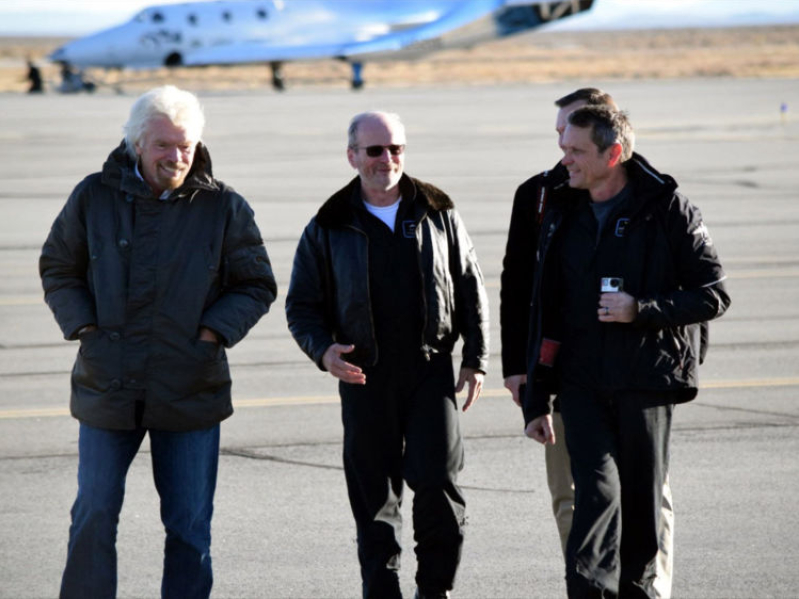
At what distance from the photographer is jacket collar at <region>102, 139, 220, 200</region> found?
4.32m

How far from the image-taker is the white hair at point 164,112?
4.25 meters

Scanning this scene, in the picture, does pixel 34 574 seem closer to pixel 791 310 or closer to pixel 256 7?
pixel 791 310

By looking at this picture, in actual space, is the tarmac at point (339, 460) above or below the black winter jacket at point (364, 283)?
below

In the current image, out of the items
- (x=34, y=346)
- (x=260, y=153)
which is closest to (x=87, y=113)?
(x=260, y=153)

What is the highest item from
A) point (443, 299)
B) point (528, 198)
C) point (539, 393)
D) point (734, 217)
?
point (528, 198)

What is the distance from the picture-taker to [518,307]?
5008mm

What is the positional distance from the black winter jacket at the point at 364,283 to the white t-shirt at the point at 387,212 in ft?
0.18

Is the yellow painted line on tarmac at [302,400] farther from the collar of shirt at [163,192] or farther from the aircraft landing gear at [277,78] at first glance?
the aircraft landing gear at [277,78]

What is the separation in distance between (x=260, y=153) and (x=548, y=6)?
44783 millimetres

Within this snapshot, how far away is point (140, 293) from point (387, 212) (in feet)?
3.29

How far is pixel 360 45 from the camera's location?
6431cm

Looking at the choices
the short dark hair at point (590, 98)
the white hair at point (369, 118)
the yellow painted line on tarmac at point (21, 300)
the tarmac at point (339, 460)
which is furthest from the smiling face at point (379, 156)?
the yellow painted line on tarmac at point (21, 300)

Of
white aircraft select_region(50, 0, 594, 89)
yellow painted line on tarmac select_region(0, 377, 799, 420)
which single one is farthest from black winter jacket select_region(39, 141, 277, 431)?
white aircraft select_region(50, 0, 594, 89)

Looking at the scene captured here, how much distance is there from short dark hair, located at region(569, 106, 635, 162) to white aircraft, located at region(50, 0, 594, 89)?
53.9 metres
